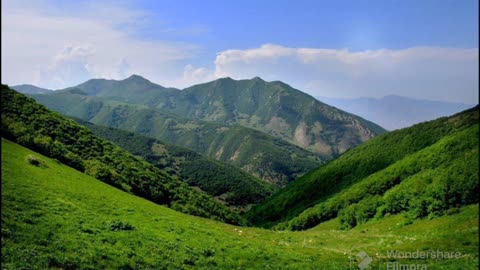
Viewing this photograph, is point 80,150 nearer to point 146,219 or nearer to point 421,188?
point 146,219

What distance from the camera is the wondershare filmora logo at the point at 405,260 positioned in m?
27.4

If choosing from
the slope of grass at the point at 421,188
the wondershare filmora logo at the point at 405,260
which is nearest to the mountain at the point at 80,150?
the wondershare filmora logo at the point at 405,260

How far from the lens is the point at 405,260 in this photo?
2988 centimetres

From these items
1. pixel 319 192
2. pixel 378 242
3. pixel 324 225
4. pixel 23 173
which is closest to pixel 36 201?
pixel 23 173

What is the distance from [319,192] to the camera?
182750mm

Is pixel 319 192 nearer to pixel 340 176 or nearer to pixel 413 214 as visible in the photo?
pixel 340 176

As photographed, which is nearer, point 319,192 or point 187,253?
point 187,253

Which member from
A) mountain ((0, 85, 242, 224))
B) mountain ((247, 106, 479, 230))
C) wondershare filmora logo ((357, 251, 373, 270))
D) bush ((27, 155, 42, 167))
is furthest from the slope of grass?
bush ((27, 155, 42, 167))

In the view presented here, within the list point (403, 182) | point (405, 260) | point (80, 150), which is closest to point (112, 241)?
point (405, 260)

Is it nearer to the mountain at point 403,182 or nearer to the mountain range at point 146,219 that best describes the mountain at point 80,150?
the mountain range at point 146,219

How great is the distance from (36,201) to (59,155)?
35.0 metres

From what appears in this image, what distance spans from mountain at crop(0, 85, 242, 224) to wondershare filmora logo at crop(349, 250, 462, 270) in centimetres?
Result: 4618

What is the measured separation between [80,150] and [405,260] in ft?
235

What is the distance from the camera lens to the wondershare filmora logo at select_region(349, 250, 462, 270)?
27.4 metres
